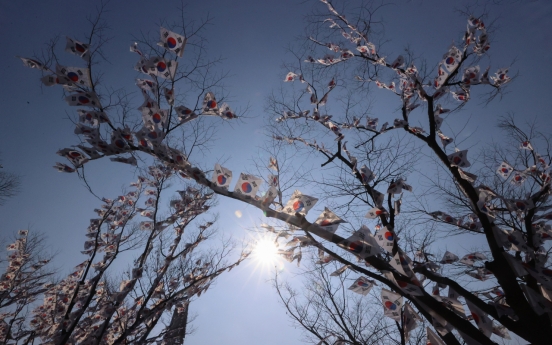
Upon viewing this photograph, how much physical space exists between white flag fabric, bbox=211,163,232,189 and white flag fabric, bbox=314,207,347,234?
4.16ft

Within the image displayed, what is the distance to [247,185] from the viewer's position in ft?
10.5

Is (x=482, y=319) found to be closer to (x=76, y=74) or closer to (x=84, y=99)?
(x=84, y=99)

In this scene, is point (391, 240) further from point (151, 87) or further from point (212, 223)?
point (212, 223)

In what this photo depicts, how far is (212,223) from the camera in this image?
7.57m

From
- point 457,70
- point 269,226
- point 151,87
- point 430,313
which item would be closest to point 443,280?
point 430,313

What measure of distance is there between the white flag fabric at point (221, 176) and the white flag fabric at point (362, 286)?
2749mm

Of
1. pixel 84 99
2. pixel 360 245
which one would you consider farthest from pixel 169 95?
pixel 360 245

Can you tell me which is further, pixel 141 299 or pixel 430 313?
→ pixel 141 299

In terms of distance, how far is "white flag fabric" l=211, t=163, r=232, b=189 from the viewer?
3.23 m

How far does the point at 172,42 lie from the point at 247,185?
2.39 m

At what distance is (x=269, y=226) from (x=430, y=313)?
8.15 feet

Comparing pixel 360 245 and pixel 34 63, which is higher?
pixel 34 63

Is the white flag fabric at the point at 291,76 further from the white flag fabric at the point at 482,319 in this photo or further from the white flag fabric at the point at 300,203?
the white flag fabric at the point at 482,319

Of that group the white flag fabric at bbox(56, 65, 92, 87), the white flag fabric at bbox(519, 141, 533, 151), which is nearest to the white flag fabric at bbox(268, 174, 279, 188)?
the white flag fabric at bbox(56, 65, 92, 87)
